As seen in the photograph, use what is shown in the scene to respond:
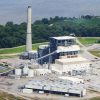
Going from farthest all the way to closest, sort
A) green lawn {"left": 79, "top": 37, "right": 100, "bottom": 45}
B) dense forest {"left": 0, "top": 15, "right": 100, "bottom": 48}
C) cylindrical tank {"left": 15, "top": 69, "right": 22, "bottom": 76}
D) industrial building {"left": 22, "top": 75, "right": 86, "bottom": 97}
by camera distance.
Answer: green lawn {"left": 79, "top": 37, "right": 100, "bottom": 45} < dense forest {"left": 0, "top": 15, "right": 100, "bottom": 48} < cylindrical tank {"left": 15, "top": 69, "right": 22, "bottom": 76} < industrial building {"left": 22, "top": 75, "right": 86, "bottom": 97}

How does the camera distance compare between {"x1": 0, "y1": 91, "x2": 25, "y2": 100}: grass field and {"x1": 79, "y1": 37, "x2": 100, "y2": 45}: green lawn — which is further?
{"x1": 79, "y1": 37, "x2": 100, "y2": 45}: green lawn

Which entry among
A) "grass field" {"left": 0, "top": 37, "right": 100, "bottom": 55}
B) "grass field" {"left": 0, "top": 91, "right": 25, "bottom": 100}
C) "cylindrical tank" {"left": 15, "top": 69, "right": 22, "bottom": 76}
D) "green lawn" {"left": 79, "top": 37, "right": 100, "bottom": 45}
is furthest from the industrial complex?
"green lawn" {"left": 79, "top": 37, "right": 100, "bottom": 45}

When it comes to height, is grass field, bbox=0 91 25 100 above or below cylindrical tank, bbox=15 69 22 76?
below

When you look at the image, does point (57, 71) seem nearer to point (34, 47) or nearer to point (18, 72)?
point (18, 72)

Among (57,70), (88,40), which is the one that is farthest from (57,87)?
(88,40)

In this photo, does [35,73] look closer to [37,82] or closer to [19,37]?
[37,82]

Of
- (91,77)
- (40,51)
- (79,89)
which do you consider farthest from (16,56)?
(79,89)

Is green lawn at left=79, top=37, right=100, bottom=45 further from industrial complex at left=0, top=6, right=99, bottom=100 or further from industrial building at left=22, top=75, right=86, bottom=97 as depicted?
industrial building at left=22, top=75, right=86, bottom=97
